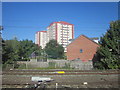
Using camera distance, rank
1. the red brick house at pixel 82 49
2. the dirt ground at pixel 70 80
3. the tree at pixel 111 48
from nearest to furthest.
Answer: the dirt ground at pixel 70 80, the tree at pixel 111 48, the red brick house at pixel 82 49

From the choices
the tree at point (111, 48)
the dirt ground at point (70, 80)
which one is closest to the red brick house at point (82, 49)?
the tree at point (111, 48)

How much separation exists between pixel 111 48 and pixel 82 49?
1111cm

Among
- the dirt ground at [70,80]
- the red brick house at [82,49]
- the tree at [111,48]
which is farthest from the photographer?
the red brick house at [82,49]

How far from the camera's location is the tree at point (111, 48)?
37.0ft

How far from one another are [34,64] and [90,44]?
478 inches

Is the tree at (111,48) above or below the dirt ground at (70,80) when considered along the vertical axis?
above

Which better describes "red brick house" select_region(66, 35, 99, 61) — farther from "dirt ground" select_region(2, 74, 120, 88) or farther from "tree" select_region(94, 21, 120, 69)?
"dirt ground" select_region(2, 74, 120, 88)

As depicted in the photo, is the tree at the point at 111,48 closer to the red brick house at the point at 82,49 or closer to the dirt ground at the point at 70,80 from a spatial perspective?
the dirt ground at the point at 70,80

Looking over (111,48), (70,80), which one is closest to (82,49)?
(111,48)

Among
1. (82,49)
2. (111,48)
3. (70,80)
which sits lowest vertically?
(70,80)

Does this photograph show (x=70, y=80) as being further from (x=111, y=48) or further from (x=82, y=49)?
(x=82, y=49)

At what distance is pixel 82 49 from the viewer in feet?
75.9

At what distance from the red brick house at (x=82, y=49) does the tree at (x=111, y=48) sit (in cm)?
971

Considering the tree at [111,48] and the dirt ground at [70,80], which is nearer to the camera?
the dirt ground at [70,80]
